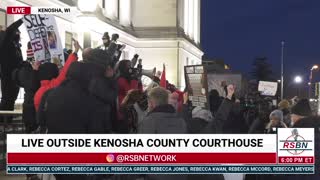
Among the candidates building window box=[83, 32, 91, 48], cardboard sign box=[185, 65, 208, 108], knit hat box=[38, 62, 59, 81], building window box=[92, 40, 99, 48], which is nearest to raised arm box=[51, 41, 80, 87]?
knit hat box=[38, 62, 59, 81]

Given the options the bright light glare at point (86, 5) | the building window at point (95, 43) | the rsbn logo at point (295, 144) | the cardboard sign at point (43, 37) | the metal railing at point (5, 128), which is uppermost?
the building window at point (95, 43)

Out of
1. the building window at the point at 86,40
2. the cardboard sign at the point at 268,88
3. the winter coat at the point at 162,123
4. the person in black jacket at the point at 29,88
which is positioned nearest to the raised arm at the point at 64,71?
the person in black jacket at the point at 29,88

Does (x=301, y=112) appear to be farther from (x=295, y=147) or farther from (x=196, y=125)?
(x=196, y=125)

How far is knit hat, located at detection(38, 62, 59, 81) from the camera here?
879cm

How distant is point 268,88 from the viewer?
20.8 metres

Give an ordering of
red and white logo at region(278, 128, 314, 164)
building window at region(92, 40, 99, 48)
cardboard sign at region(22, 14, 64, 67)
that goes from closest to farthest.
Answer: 1. red and white logo at region(278, 128, 314, 164)
2. cardboard sign at region(22, 14, 64, 67)
3. building window at region(92, 40, 99, 48)

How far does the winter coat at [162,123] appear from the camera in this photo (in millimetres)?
5906

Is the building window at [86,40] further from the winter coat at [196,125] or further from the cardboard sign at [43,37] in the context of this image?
the winter coat at [196,125]

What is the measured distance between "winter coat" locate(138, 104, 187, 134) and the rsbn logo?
1.19 meters

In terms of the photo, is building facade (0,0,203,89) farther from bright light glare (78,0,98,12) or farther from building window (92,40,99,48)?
bright light glare (78,0,98,12)

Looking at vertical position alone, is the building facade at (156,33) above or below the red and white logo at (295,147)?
above

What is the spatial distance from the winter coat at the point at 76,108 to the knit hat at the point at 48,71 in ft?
9.97

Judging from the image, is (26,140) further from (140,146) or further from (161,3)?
(161,3)

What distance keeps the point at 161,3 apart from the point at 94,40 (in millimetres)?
20110
